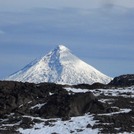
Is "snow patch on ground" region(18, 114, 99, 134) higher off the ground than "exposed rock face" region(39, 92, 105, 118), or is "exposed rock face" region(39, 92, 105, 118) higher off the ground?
"exposed rock face" region(39, 92, 105, 118)

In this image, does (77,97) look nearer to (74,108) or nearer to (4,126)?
(74,108)

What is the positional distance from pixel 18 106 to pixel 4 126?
1074 centimetres

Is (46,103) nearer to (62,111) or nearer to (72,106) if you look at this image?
(62,111)

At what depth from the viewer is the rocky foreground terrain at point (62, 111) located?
61594 millimetres

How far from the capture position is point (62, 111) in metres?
69.5

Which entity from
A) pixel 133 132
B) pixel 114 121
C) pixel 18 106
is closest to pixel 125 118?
pixel 114 121

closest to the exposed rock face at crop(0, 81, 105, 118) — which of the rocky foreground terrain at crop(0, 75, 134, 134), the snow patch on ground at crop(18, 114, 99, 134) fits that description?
the rocky foreground terrain at crop(0, 75, 134, 134)

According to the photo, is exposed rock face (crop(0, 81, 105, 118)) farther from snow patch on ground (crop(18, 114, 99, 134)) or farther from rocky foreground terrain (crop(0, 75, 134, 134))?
snow patch on ground (crop(18, 114, 99, 134))

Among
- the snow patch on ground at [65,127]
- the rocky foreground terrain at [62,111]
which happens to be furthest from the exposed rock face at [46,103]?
the snow patch on ground at [65,127]

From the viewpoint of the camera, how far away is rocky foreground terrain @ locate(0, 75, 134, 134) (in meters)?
61.6

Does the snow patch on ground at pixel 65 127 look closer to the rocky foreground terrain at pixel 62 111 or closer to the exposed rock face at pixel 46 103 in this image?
the rocky foreground terrain at pixel 62 111

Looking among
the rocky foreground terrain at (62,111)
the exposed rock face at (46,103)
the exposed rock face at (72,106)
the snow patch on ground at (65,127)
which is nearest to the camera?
the snow patch on ground at (65,127)

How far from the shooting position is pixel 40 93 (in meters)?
81.8

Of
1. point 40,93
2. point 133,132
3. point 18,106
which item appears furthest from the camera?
point 40,93
